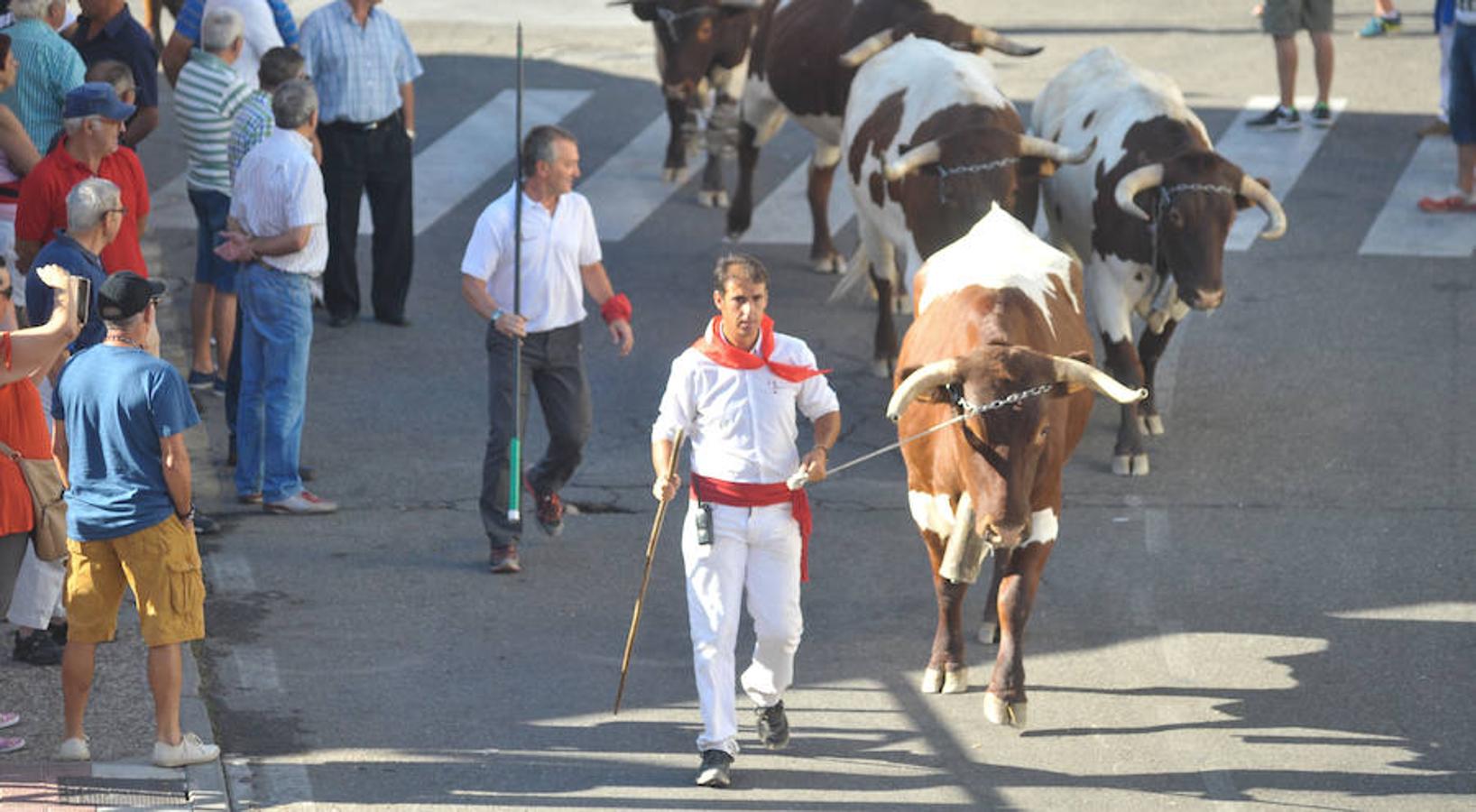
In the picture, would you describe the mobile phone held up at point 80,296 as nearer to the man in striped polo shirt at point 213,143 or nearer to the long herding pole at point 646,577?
the long herding pole at point 646,577

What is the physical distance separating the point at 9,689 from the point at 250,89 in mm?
4735

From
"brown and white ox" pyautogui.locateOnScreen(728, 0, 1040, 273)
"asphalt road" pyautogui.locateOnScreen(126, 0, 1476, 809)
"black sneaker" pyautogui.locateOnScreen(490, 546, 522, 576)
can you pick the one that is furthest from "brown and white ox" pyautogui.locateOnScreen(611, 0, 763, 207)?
"black sneaker" pyautogui.locateOnScreen(490, 546, 522, 576)

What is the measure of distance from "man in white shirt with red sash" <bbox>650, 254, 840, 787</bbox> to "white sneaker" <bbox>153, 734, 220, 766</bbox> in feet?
5.93

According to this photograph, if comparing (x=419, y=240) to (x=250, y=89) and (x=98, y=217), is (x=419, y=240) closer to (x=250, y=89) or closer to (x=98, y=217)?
(x=250, y=89)

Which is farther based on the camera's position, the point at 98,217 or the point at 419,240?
the point at 419,240

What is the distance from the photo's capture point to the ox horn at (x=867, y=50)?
543 inches

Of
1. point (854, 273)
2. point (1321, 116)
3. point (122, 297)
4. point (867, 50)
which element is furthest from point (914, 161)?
point (1321, 116)

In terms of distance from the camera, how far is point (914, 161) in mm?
11859

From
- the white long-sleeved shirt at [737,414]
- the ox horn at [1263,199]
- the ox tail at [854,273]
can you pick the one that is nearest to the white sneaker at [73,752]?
the white long-sleeved shirt at [737,414]

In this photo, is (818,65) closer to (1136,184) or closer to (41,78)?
(1136,184)

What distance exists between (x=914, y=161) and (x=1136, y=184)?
49.0 inches

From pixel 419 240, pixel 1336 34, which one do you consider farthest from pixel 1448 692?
pixel 1336 34

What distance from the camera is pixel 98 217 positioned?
29.4 ft

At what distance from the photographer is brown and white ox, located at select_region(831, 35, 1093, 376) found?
39.1ft
